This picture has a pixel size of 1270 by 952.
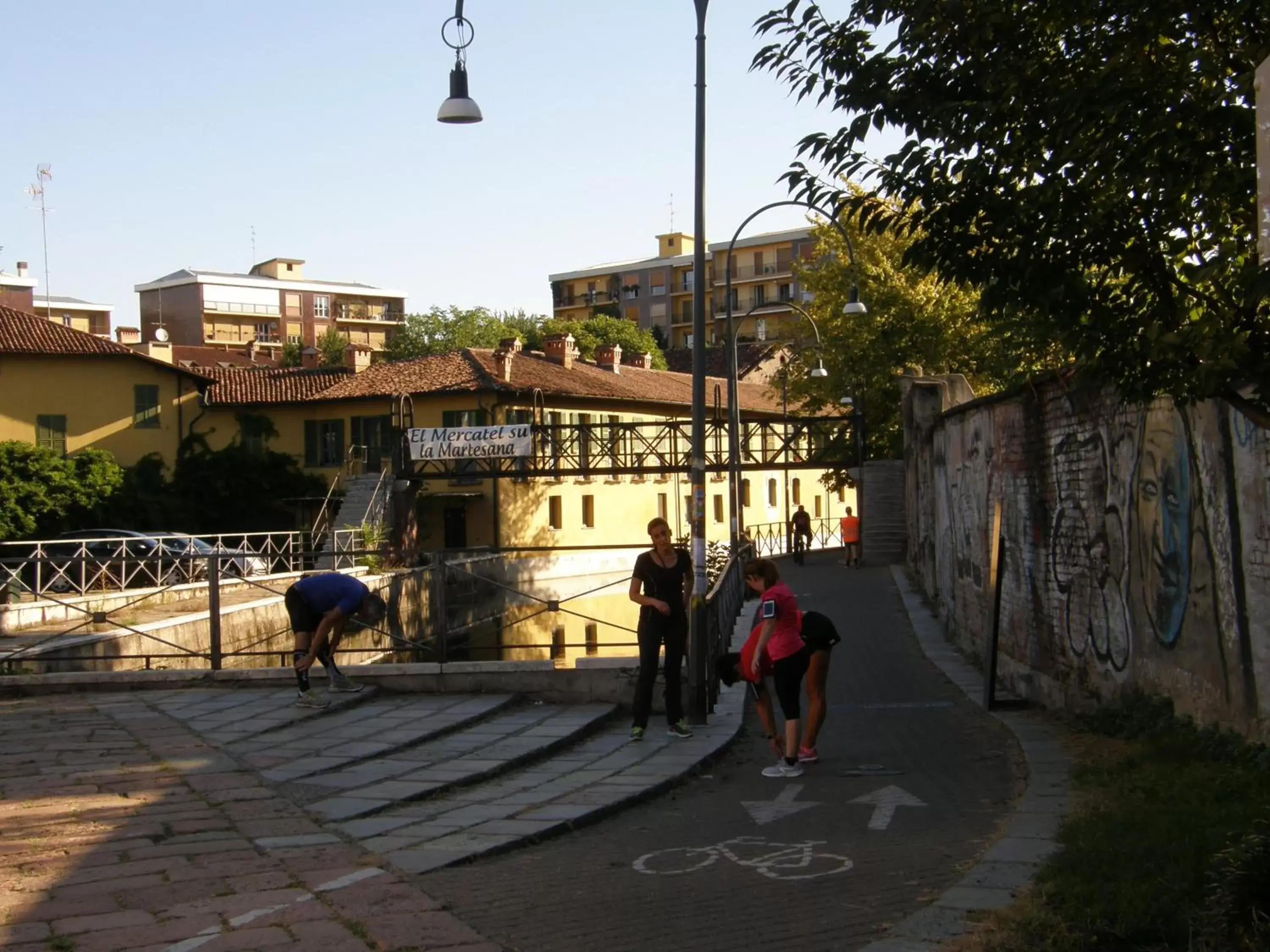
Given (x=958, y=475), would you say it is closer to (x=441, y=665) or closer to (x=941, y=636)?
(x=941, y=636)

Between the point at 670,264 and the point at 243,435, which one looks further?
the point at 670,264

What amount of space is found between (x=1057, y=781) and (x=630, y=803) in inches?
103

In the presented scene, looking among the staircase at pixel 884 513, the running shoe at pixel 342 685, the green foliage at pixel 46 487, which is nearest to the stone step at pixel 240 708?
the running shoe at pixel 342 685

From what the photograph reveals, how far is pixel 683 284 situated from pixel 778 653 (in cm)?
9845

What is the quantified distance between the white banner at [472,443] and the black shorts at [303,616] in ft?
107

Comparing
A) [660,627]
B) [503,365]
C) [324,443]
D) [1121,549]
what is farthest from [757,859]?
[324,443]

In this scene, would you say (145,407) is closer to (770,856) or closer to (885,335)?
(885,335)

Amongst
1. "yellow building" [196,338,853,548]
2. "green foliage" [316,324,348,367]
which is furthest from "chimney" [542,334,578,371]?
"green foliage" [316,324,348,367]

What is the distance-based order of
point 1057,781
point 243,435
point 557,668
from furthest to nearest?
point 243,435
point 557,668
point 1057,781

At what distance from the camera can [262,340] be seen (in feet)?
359

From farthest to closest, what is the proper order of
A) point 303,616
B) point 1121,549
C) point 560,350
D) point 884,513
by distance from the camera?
point 560,350
point 884,513
point 303,616
point 1121,549

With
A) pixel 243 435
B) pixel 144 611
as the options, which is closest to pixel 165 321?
pixel 243 435

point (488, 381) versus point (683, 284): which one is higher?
point (683, 284)

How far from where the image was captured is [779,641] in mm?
9633
